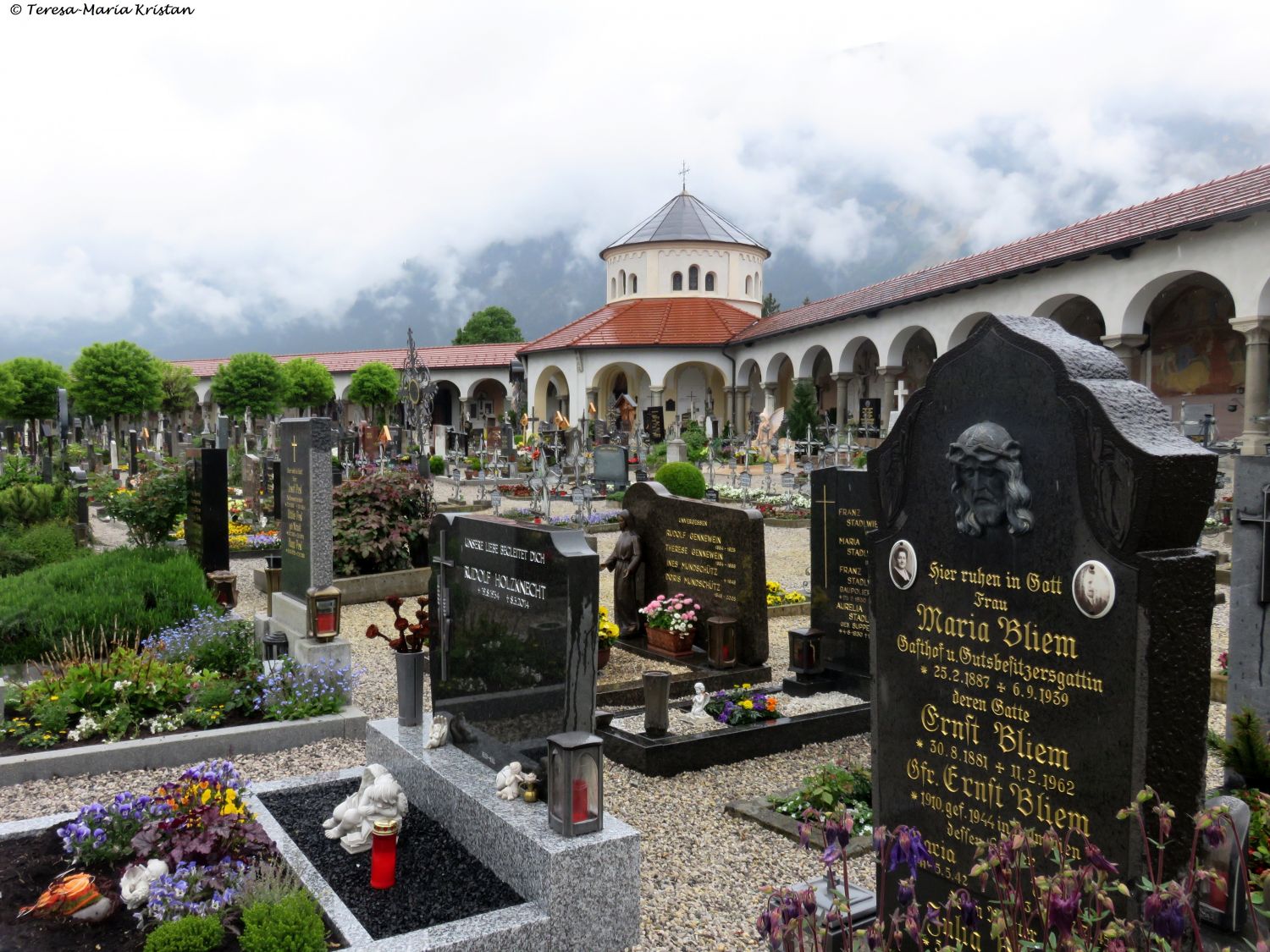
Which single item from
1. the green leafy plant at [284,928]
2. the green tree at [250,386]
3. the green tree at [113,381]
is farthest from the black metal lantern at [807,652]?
the green tree at [250,386]

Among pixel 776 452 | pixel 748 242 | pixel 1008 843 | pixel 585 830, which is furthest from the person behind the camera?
pixel 748 242

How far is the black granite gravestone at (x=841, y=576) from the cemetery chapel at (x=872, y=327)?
2684 mm

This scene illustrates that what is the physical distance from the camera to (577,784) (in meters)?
3.80

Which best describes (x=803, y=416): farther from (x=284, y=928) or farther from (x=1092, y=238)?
(x=284, y=928)

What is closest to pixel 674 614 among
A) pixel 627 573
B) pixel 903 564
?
pixel 627 573

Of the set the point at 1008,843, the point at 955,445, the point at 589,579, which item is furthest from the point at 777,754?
the point at 1008,843

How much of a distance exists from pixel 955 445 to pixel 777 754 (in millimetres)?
3692

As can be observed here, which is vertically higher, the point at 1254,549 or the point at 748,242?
the point at 748,242

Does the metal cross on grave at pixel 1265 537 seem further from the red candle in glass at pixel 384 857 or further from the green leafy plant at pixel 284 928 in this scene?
the green leafy plant at pixel 284 928

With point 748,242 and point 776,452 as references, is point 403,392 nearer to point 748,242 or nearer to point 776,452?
point 776,452

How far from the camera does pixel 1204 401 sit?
22.8m

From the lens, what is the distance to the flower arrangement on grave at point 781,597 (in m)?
11.0

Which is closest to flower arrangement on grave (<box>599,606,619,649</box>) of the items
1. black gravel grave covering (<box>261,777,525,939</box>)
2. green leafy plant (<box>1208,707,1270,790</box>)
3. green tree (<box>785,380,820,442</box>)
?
black gravel grave covering (<box>261,777,525,939</box>)

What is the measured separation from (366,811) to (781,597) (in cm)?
726
